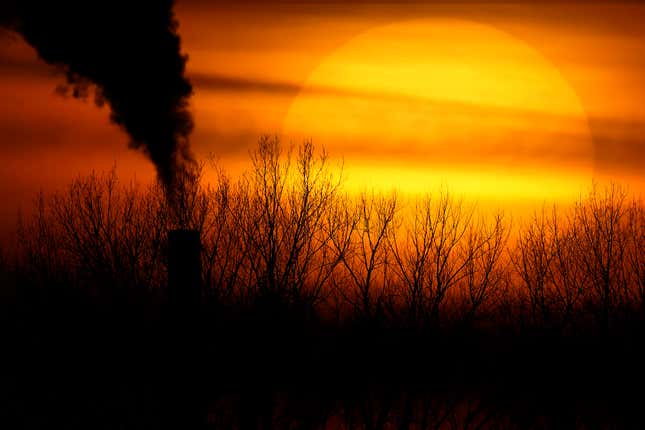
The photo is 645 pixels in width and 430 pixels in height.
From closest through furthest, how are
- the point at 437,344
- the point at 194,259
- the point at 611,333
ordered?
the point at 194,259
the point at 611,333
the point at 437,344

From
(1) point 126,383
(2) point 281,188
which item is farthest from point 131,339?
(2) point 281,188

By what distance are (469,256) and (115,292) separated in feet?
28.6

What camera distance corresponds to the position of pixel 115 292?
85.9 ft

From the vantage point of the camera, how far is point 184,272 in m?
20.7

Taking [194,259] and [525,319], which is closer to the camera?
[194,259]

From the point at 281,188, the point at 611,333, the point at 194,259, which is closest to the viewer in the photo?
the point at 194,259

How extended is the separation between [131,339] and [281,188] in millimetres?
5173

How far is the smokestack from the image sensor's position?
20.7 metres

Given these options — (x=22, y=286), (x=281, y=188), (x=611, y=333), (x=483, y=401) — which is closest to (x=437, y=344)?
(x=483, y=401)

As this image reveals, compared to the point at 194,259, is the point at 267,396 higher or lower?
lower

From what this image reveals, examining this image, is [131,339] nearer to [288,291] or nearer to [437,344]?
[288,291]

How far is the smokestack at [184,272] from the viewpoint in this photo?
67.8ft

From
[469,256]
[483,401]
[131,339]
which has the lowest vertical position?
[483,401]

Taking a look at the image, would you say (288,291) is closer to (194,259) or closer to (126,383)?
(126,383)
